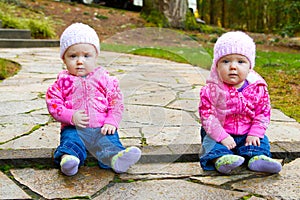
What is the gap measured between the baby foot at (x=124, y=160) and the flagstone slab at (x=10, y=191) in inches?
16.7

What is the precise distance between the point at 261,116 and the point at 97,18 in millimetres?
9484

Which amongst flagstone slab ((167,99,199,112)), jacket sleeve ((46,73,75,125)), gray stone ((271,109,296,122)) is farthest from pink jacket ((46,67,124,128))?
gray stone ((271,109,296,122))

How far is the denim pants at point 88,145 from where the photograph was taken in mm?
2043

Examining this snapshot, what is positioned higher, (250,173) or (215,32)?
(215,32)

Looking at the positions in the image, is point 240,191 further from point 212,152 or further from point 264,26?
point 264,26

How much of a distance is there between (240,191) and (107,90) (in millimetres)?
807

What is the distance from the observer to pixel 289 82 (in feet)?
15.8

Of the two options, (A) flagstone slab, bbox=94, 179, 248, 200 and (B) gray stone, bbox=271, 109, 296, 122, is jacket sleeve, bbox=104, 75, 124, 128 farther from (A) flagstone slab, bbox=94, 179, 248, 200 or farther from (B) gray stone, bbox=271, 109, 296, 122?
(B) gray stone, bbox=271, 109, 296, 122

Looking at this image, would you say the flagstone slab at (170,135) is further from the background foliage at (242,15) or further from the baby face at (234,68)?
the background foliage at (242,15)

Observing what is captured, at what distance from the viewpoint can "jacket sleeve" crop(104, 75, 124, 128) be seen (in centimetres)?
217

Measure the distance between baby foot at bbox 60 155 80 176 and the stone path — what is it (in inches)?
1.6

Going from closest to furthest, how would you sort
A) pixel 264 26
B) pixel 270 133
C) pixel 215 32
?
1. pixel 270 133
2. pixel 215 32
3. pixel 264 26

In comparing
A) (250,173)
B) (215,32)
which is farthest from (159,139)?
(215,32)

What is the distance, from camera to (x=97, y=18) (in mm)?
11258
